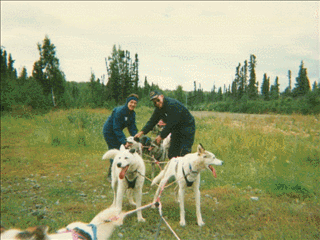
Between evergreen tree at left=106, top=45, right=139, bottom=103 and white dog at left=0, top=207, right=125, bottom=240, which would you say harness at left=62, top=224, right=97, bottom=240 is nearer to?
white dog at left=0, top=207, right=125, bottom=240

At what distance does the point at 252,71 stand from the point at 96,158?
172ft

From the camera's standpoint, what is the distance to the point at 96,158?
8.78 metres

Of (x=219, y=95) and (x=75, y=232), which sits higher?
(x=219, y=95)

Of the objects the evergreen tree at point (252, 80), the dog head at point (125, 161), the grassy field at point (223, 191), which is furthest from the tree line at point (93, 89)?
the dog head at point (125, 161)

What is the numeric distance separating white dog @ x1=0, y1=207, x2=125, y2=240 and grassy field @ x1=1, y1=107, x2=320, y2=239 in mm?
1555

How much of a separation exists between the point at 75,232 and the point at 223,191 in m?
4.19

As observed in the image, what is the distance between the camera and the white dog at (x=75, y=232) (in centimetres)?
134

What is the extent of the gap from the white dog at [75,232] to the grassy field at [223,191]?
1555 mm

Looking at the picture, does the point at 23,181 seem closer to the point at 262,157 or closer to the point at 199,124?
the point at 262,157

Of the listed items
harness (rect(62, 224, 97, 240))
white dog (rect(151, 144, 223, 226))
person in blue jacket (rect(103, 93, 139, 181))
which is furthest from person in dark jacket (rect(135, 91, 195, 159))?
harness (rect(62, 224, 97, 240))

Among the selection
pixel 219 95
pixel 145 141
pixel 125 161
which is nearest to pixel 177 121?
pixel 125 161

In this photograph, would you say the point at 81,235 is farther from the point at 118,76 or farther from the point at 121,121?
the point at 118,76

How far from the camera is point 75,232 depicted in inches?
63.6

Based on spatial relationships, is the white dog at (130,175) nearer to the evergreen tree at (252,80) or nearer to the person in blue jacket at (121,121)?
the person in blue jacket at (121,121)
